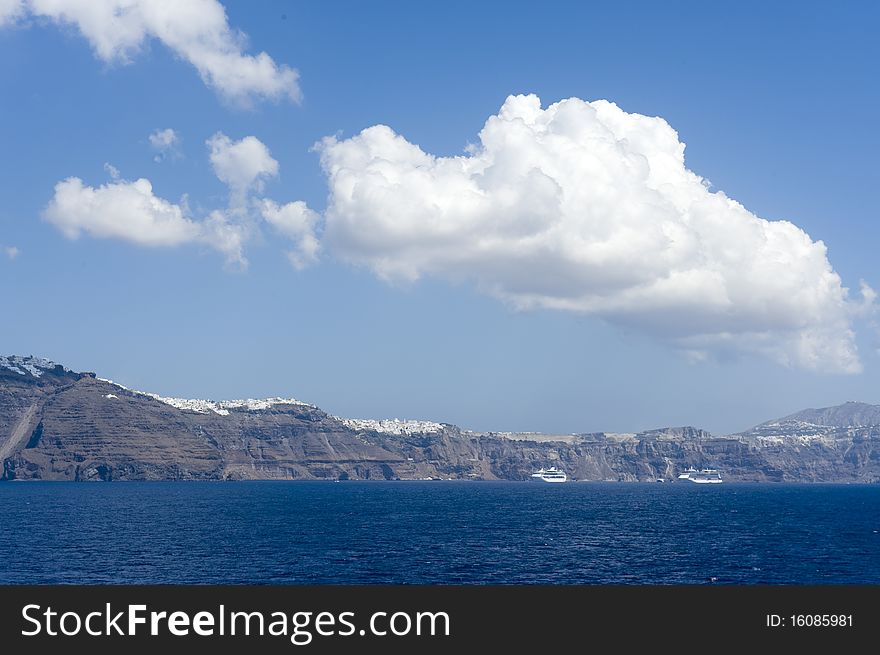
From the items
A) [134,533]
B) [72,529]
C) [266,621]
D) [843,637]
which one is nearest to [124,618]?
[266,621]

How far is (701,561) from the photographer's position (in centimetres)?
12638

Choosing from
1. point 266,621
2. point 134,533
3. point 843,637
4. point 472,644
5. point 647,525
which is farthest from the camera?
point 647,525

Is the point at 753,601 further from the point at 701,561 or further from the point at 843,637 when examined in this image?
the point at 701,561

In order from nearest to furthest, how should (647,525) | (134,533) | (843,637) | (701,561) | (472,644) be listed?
(472,644), (843,637), (701,561), (134,533), (647,525)

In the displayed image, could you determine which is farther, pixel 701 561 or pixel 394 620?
pixel 701 561

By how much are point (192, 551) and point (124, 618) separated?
113 metres

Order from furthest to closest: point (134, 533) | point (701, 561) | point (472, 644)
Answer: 1. point (134, 533)
2. point (701, 561)
3. point (472, 644)

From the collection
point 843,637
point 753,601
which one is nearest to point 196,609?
point 753,601

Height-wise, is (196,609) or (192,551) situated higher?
(196,609)

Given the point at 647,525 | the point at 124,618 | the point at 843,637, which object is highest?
the point at 124,618

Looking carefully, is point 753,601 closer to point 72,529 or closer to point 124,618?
point 124,618

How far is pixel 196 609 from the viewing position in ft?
103

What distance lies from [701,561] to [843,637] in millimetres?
96748

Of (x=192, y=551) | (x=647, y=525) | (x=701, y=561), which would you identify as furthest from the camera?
(x=647, y=525)
